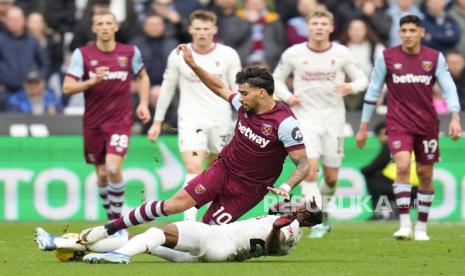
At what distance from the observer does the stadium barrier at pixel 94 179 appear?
21688 millimetres

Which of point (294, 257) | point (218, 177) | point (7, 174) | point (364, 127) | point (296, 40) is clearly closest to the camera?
point (218, 177)

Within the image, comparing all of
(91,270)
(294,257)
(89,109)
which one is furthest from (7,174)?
(91,270)

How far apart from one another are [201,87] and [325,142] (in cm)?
185

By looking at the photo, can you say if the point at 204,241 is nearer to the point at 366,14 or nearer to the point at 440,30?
the point at 366,14

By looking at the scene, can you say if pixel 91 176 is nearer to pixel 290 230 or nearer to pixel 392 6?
pixel 392 6

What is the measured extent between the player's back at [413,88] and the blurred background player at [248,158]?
4.27 meters

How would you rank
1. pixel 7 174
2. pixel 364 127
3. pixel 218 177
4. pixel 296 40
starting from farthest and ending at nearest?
pixel 296 40
pixel 7 174
pixel 364 127
pixel 218 177

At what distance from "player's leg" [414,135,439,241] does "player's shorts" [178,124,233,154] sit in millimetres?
2525

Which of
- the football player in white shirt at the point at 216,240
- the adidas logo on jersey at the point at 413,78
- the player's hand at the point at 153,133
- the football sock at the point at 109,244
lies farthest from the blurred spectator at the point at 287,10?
the football sock at the point at 109,244

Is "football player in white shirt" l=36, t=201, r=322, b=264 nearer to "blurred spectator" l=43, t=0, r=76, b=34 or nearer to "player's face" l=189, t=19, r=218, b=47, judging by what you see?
"player's face" l=189, t=19, r=218, b=47

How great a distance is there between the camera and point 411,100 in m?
17.4

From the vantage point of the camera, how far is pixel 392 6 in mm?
26266

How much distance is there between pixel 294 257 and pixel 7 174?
335 inches

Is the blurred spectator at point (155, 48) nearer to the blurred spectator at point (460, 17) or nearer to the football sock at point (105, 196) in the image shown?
the blurred spectator at point (460, 17)
